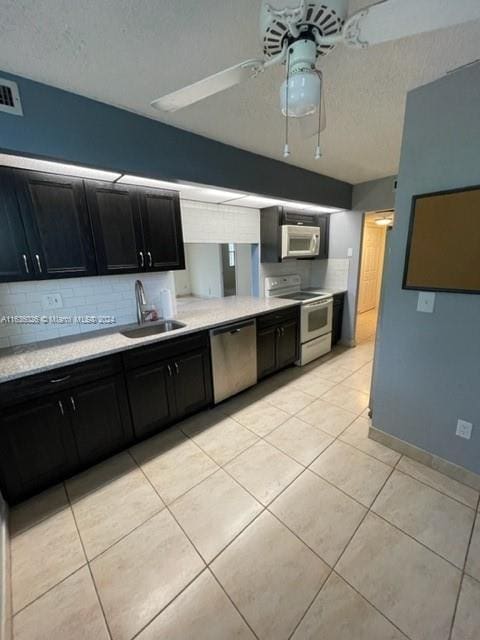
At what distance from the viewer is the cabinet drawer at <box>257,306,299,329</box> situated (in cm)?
293

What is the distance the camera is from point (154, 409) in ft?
7.20

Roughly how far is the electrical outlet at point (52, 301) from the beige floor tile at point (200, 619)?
2048 millimetres

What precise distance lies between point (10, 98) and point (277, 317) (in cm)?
264

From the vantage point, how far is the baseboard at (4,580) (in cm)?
109

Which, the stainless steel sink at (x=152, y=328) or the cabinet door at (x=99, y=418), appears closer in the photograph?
the cabinet door at (x=99, y=418)

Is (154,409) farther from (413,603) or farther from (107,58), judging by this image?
(107,58)

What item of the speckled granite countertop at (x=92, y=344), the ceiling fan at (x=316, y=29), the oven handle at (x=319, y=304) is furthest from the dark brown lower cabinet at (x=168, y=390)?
the ceiling fan at (x=316, y=29)

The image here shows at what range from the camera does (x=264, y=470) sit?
74.9 inches

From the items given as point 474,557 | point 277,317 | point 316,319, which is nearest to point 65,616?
point 474,557

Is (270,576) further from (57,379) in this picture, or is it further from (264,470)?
(57,379)

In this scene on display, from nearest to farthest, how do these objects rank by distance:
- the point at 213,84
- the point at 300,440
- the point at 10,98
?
1. the point at 213,84
2. the point at 10,98
3. the point at 300,440

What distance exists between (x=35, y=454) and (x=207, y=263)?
288cm

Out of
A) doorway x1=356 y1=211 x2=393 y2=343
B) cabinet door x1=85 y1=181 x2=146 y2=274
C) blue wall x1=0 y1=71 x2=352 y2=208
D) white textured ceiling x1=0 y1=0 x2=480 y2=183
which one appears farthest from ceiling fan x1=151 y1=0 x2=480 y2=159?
doorway x1=356 y1=211 x2=393 y2=343

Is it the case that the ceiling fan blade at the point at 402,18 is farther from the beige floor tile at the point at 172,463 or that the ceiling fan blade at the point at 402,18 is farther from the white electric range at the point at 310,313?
the white electric range at the point at 310,313
